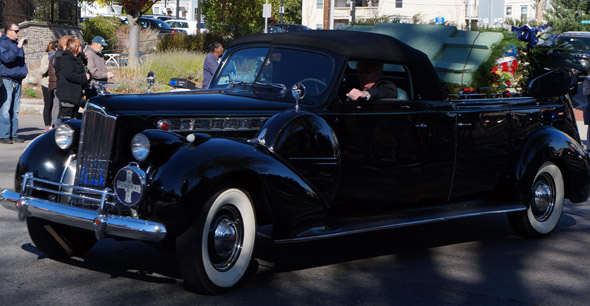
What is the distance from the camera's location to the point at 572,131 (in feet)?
26.2

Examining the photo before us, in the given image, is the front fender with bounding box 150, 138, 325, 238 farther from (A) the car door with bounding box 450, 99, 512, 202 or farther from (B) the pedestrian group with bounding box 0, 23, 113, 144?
(B) the pedestrian group with bounding box 0, 23, 113, 144

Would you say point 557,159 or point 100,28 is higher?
point 100,28

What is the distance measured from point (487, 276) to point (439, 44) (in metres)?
3.29

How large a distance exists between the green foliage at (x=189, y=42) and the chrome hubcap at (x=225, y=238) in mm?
23294

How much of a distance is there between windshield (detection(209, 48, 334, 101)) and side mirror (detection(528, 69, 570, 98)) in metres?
2.42

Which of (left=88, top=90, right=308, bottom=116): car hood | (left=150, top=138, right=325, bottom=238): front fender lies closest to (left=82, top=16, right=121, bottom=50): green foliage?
(left=88, top=90, right=308, bottom=116): car hood

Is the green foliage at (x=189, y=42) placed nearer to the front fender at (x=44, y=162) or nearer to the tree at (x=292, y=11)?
the front fender at (x=44, y=162)

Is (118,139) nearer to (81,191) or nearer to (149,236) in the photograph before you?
(81,191)

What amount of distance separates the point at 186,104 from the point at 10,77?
25.9 feet

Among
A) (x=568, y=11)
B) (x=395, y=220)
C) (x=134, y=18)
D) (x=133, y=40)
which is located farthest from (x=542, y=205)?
(x=568, y=11)

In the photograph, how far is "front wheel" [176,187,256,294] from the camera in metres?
4.91

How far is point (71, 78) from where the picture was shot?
37.8 feet

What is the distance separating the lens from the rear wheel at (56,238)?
5773 millimetres

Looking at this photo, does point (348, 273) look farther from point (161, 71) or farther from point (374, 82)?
Result: point (161, 71)
